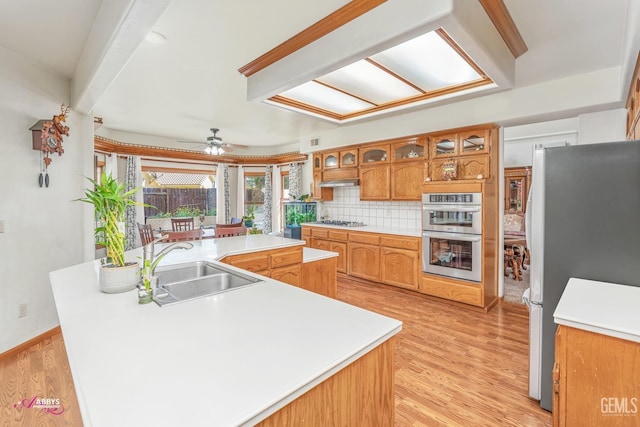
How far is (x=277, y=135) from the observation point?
6027mm

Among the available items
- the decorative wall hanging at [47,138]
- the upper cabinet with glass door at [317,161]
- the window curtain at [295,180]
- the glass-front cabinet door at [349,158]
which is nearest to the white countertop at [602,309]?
the glass-front cabinet door at [349,158]

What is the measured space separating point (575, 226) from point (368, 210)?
11.7 ft

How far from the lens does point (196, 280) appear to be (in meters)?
1.93

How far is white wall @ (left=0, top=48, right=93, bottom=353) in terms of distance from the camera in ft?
8.62

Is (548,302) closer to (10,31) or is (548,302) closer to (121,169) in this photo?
(10,31)

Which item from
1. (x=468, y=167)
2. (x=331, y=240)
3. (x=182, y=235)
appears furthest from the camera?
(x=331, y=240)

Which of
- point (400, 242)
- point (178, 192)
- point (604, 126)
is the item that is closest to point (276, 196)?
point (178, 192)

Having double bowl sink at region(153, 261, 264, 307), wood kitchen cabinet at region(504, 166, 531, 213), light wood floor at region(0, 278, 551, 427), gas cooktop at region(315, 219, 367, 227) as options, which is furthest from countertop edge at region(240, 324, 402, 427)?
wood kitchen cabinet at region(504, 166, 531, 213)

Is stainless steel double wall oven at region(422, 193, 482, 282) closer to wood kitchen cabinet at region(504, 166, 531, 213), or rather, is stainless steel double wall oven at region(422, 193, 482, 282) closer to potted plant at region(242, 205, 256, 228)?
potted plant at region(242, 205, 256, 228)

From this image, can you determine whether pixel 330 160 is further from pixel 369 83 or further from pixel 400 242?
pixel 369 83

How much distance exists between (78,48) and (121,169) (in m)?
3.80

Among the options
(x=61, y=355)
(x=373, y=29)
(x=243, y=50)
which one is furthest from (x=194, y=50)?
(x=61, y=355)

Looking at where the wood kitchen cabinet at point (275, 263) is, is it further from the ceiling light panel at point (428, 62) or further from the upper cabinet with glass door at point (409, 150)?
the upper cabinet with glass door at point (409, 150)

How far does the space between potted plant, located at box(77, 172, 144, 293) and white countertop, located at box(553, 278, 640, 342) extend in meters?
2.11
